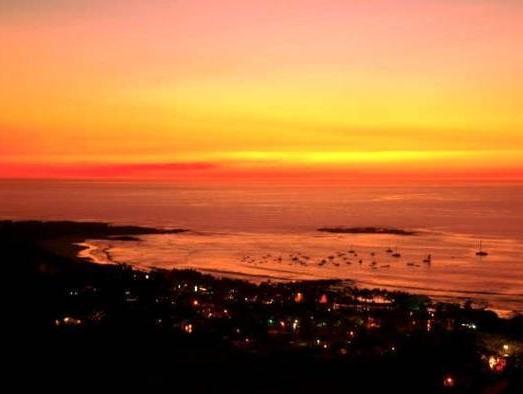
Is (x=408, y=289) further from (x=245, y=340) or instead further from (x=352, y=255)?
(x=245, y=340)

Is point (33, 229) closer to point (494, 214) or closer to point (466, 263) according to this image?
point (466, 263)

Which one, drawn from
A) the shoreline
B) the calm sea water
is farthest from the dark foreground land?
the calm sea water

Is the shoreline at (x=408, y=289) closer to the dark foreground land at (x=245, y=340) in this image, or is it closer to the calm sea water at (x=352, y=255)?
the calm sea water at (x=352, y=255)

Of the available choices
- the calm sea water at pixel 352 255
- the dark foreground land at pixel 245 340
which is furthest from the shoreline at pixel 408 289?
the dark foreground land at pixel 245 340

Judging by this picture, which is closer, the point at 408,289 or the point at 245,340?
the point at 245,340

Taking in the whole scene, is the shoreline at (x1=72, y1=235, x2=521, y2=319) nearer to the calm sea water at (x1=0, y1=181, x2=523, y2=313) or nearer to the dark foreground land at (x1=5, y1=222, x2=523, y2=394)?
the calm sea water at (x1=0, y1=181, x2=523, y2=313)

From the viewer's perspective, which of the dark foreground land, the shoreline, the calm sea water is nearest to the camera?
the dark foreground land

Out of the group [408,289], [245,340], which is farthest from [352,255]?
[245,340]

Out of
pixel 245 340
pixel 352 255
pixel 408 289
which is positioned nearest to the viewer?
pixel 245 340

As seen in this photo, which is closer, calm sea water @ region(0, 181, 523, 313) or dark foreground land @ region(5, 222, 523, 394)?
dark foreground land @ region(5, 222, 523, 394)
